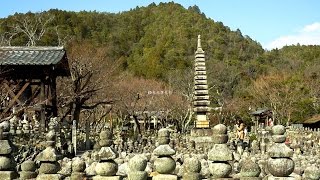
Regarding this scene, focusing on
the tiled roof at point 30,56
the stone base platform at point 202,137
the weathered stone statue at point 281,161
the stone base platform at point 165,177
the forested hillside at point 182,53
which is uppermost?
the forested hillside at point 182,53

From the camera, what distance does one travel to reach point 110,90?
36.8m

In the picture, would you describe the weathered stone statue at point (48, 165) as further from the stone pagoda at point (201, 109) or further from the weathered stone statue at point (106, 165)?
the stone pagoda at point (201, 109)

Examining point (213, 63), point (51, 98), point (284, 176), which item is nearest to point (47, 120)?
point (51, 98)

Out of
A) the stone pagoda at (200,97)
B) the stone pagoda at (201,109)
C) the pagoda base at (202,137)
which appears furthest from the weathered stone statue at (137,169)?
the stone pagoda at (200,97)

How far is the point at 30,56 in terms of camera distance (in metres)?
18.8

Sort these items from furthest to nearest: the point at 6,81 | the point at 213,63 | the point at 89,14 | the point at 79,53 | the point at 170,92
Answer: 1. the point at 89,14
2. the point at 213,63
3. the point at 170,92
4. the point at 79,53
5. the point at 6,81

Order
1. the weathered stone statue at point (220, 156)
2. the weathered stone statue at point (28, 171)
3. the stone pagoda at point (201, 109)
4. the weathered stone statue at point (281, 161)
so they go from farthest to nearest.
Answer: the stone pagoda at point (201, 109), the weathered stone statue at point (28, 171), the weathered stone statue at point (220, 156), the weathered stone statue at point (281, 161)

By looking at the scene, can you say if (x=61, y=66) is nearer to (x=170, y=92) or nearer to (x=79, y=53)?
(x=79, y=53)

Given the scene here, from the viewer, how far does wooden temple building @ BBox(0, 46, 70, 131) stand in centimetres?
1831

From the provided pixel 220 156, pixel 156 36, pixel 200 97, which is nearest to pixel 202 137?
pixel 200 97

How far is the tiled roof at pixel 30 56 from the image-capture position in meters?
18.3

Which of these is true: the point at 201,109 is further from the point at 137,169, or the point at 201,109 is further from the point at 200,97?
the point at 137,169

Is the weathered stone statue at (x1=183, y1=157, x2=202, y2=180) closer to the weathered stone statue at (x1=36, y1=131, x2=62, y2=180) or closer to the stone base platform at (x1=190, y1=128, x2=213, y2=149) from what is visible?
the weathered stone statue at (x1=36, y1=131, x2=62, y2=180)

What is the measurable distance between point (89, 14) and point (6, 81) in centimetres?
4969
